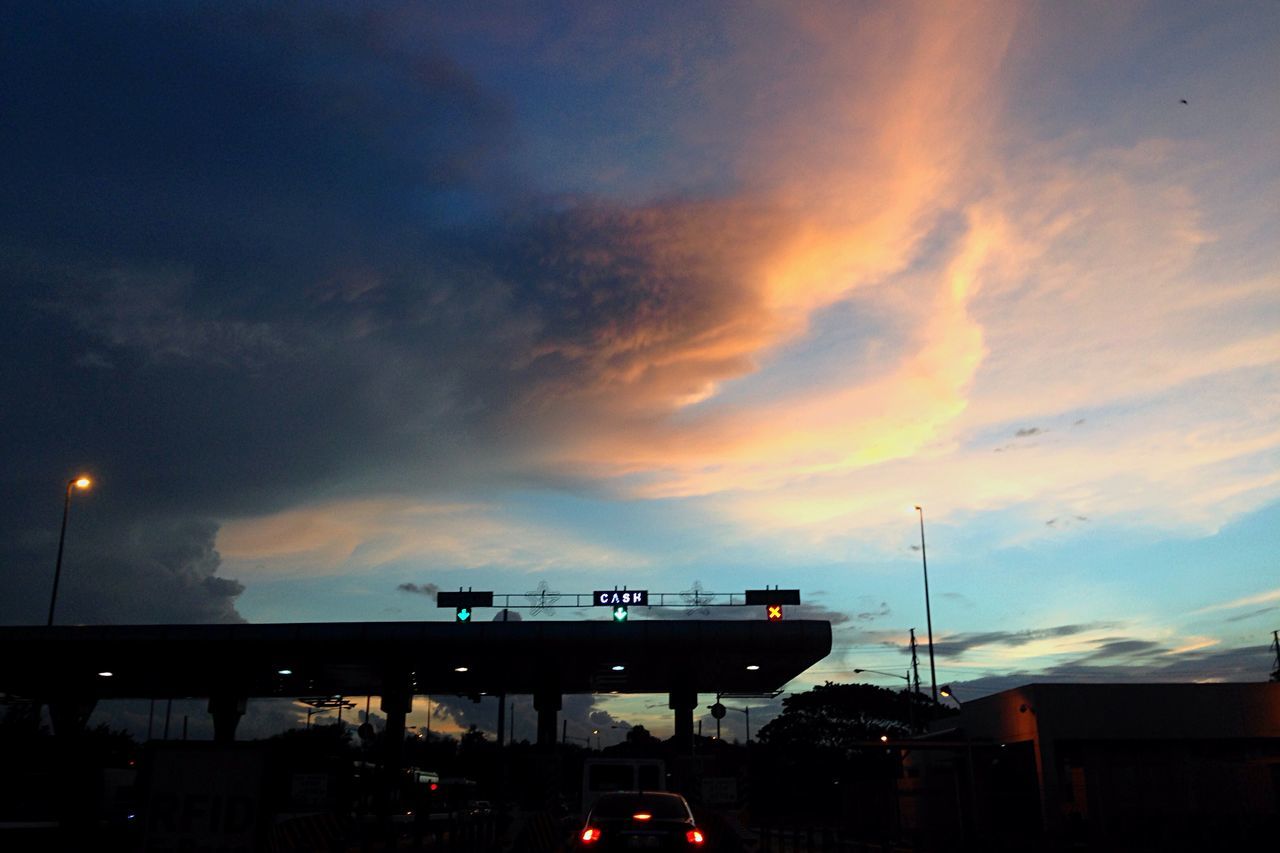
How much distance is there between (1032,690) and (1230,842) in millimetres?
9720

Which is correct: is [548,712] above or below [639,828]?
above

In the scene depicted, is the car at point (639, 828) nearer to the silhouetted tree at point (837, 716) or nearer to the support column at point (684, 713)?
the support column at point (684, 713)

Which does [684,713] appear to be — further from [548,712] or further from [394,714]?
[394,714]

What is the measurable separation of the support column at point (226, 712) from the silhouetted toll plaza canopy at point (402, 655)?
1.04 ft

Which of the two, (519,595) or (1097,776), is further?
(519,595)

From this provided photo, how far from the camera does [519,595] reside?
1874 inches

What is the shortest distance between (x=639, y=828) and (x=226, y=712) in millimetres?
38648

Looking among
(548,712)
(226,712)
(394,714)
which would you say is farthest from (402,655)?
(226,712)

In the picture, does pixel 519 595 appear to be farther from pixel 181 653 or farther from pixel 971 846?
pixel 971 846

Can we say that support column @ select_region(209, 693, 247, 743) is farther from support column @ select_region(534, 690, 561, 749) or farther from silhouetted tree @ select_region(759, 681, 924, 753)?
silhouetted tree @ select_region(759, 681, 924, 753)

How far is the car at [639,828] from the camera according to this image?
53.9ft

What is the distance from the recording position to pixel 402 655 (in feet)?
141

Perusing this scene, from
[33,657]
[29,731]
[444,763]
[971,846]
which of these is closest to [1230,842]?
[971,846]

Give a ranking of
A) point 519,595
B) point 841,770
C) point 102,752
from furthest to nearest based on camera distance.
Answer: point 841,770 → point 102,752 → point 519,595
